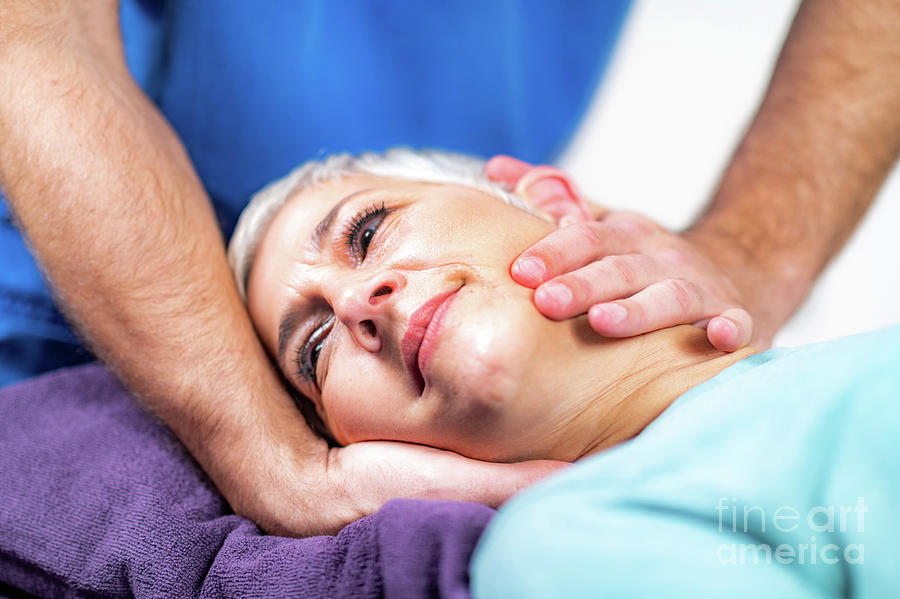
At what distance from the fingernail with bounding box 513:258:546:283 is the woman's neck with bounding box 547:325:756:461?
100mm

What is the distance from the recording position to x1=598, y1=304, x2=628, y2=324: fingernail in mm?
916

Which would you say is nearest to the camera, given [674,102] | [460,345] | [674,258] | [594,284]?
[460,345]

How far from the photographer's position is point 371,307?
0.95 metres

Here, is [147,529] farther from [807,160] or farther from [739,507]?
[807,160]

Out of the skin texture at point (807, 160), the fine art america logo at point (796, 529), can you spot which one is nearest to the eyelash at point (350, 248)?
the skin texture at point (807, 160)

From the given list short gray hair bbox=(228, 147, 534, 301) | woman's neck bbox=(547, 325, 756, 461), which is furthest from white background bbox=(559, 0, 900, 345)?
woman's neck bbox=(547, 325, 756, 461)

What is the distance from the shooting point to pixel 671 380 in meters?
0.97

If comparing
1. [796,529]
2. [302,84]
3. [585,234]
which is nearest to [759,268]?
[585,234]

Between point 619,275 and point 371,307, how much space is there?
1.22 feet

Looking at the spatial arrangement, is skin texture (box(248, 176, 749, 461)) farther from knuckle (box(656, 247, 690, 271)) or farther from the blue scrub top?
the blue scrub top

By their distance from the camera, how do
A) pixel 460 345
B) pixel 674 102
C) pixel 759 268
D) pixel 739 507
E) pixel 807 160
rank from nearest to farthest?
1. pixel 739 507
2. pixel 460 345
3. pixel 759 268
4. pixel 807 160
5. pixel 674 102

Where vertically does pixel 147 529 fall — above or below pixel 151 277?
below

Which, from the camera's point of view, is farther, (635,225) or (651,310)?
(635,225)

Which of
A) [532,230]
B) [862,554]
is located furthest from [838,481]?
[532,230]
